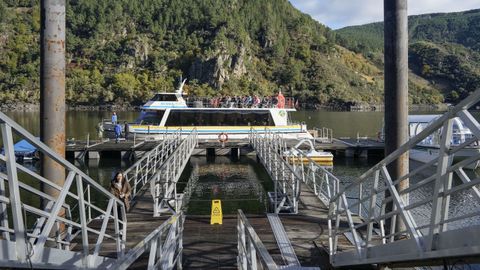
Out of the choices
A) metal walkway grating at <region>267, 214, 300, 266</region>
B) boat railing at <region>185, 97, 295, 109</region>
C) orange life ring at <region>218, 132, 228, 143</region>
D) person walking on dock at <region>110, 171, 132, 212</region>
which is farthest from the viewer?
boat railing at <region>185, 97, 295, 109</region>

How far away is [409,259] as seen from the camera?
14.1ft

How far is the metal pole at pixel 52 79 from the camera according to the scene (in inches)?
261

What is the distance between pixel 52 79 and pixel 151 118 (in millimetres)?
28401

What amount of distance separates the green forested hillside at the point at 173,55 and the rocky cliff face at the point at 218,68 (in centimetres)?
32

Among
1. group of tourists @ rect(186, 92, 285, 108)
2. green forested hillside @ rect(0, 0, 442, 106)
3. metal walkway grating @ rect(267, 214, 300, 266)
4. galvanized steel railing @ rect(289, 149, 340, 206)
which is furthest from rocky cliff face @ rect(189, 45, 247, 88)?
metal walkway grating @ rect(267, 214, 300, 266)

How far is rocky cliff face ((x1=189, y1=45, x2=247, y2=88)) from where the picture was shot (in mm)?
148250

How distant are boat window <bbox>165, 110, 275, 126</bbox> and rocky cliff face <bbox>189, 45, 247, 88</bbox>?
11263cm

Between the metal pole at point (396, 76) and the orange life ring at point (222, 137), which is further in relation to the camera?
the orange life ring at point (222, 137)

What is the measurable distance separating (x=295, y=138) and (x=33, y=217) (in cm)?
2116

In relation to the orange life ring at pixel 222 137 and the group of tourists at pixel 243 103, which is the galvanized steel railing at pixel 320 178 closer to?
the orange life ring at pixel 222 137

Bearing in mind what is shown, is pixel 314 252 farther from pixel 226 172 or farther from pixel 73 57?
pixel 73 57

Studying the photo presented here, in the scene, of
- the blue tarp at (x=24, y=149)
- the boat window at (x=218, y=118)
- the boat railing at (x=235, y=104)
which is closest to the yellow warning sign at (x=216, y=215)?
the blue tarp at (x=24, y=149)

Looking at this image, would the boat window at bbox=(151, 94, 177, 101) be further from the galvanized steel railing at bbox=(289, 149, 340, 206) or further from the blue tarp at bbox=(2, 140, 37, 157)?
the galvanized steel railing at bbox=(289, 149, 340, 206)

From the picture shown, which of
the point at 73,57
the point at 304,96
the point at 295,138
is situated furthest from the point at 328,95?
the point at 295,138
